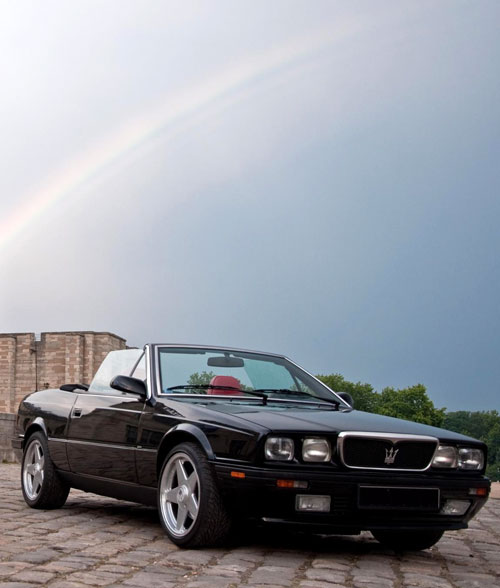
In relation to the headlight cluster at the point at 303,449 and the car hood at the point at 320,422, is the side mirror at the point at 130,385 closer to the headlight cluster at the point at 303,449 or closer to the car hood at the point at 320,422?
the car hood at the point at 320,422

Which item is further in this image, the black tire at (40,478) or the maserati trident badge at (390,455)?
the black tire at (40,478)

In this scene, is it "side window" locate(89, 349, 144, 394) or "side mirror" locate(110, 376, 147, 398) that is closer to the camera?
"side mirror" locate(110, 376, 147, 398)

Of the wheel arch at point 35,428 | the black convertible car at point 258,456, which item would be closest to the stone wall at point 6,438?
the wheel arch at point 35,428

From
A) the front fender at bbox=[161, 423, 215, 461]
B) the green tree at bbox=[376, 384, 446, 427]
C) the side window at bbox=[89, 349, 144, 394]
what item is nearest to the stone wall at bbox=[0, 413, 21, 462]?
the side window at bbox=[89, 349, 144, 394]

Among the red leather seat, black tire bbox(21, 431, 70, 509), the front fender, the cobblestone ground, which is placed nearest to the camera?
the cobblestone ground

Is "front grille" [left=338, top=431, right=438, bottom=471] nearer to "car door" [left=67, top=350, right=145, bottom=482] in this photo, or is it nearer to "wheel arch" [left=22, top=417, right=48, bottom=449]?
"car door" [left=67, top=350, right=145, bottom=482]

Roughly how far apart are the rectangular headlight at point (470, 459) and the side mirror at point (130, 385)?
232 centimetres

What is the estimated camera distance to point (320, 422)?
5551 mm

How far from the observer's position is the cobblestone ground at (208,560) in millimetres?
4570

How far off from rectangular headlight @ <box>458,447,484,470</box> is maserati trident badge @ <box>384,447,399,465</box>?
21.3 inches

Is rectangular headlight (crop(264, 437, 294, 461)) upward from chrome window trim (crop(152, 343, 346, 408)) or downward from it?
downward

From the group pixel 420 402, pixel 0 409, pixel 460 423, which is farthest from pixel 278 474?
pixel 460 423

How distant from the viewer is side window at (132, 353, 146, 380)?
6.84 meters

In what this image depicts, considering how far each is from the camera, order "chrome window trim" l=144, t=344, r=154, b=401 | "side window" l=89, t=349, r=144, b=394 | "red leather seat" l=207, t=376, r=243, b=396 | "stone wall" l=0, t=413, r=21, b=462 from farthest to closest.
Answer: "stone wall" l=0, t=413, r=21, b=462 < "side window" l=89, t=349, r=144, b=394 < "red leather seat" l=207, t=376, r=243, b=396 < "chrome window trim" l=144, t=344, r=154, b=401
